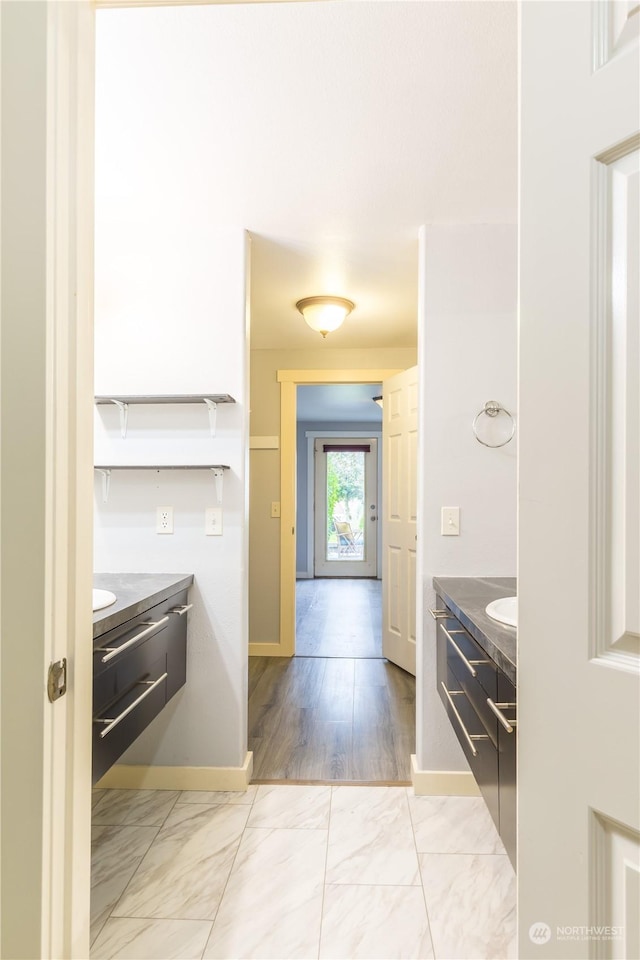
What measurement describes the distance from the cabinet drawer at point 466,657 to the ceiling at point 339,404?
328 cm

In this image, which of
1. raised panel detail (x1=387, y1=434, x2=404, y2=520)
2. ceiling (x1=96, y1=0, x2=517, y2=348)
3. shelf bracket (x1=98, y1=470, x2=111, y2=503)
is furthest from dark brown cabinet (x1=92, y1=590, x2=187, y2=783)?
raised panel detail (x1=387, y1=434, x2=404, y2=520)

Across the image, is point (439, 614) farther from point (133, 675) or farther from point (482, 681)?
point (133, 675)

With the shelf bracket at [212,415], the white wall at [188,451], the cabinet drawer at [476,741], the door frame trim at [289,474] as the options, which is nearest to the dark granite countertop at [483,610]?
the cabinet drawer at [476,741]

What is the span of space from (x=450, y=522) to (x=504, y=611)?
0.69 metres

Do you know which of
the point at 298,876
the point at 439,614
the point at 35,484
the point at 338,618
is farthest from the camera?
the point at 338,618

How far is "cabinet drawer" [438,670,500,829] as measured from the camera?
1339mm

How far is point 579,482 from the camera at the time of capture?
0.62 meters

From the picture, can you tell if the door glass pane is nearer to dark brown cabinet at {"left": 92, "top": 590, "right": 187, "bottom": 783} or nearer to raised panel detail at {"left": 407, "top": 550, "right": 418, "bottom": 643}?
raised panel detail at {"left": 407, "top": 550, "right": 418, "bottom": 643}

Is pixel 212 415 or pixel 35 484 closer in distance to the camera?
pixel 35 484

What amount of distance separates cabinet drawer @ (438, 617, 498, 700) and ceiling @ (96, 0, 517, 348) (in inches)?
61.1

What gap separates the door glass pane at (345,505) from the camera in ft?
27.0

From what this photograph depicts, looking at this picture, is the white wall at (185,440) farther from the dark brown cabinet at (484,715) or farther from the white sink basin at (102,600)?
the dark brown cabinet at (484,715)

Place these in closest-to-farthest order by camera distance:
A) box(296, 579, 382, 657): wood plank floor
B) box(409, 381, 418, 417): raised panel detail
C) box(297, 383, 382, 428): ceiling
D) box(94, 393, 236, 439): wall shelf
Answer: box(94, 393, 236, 439): wall shelf, box(409, 381, 418, 417): raised panel detail, box(296, 579, 382, 657): wood plank floor, box(297, 383, 382, 428): ceiling

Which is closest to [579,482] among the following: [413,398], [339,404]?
[413,398]
